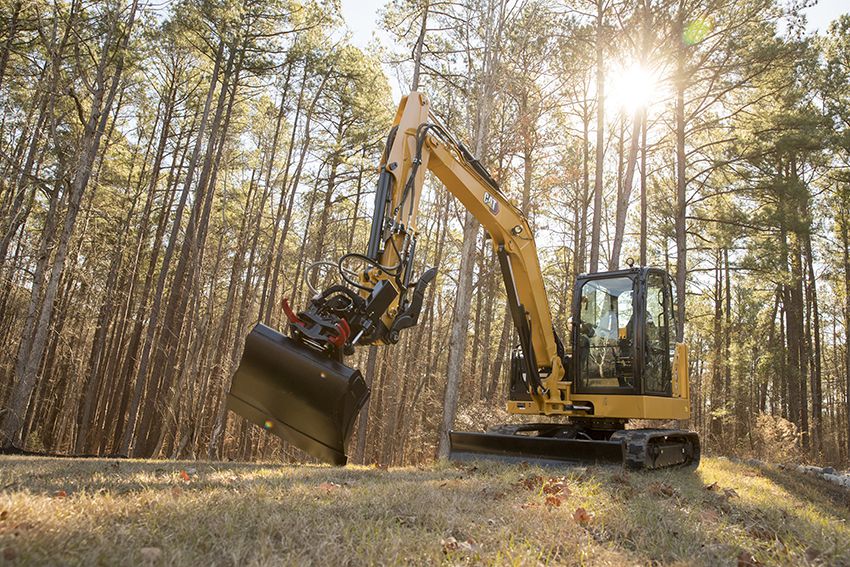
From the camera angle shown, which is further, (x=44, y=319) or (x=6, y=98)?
(x=6, y=98)

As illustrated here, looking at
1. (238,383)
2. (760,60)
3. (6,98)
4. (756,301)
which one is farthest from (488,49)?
(756,301)

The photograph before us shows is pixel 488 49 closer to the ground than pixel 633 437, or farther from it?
farther from it

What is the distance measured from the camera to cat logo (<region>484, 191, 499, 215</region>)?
640 cm

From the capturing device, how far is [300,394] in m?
4.10

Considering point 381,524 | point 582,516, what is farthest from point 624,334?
point 381,524

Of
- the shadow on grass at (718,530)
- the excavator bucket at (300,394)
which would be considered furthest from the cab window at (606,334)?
the excavator bucket at (300,394)

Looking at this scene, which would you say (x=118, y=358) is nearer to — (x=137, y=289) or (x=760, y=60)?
(x=137, y=289)

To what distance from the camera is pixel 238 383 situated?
167 inches

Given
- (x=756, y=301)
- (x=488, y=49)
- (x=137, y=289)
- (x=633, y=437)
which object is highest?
(x=488, y=49)

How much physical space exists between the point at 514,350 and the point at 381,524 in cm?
533

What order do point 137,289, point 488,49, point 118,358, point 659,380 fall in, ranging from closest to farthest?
point 659,380
point 488,49
point 118,358
point 137,289

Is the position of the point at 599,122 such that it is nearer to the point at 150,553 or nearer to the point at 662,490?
the point at 662,490

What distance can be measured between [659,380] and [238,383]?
17.5 ft

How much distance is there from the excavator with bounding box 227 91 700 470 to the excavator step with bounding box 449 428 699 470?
0.05ft
